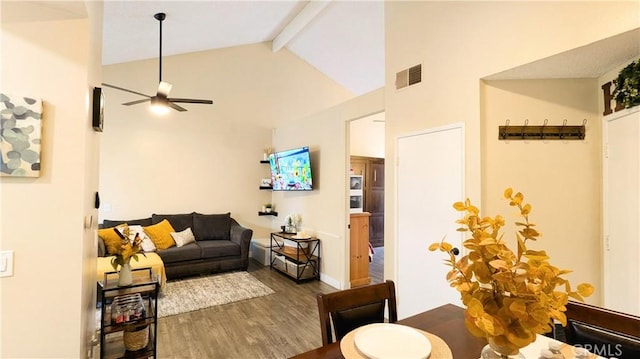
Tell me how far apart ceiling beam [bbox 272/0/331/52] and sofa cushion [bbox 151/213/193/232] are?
11.8 feet

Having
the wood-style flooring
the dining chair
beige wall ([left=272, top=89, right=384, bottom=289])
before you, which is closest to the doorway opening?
beige wall ([left=272, top=89, right=384, bottom=289])

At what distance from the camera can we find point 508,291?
2.96 feet

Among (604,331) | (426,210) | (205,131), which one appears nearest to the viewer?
(604,331)

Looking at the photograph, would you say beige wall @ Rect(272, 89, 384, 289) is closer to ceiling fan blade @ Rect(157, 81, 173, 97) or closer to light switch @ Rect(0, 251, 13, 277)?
ceiling fan blade @ Rect(157, 81, 173, 97)

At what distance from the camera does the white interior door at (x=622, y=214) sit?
2.04 meters

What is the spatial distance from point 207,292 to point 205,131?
2.96 meters

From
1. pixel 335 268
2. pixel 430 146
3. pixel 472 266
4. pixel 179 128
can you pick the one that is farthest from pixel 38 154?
pixel 179 128

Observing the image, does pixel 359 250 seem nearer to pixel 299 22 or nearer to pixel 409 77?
pixel 409 77

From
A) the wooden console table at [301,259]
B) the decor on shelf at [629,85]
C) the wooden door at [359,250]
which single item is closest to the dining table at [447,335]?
the decor on shelf at [629,85]

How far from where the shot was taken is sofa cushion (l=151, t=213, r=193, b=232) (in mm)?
5094

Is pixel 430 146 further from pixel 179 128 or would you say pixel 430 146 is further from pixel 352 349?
pixel 179 128

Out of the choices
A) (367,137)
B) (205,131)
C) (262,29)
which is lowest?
(205,131)

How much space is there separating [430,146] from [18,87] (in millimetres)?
2824

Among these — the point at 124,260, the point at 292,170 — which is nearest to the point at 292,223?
the point at 292,170
